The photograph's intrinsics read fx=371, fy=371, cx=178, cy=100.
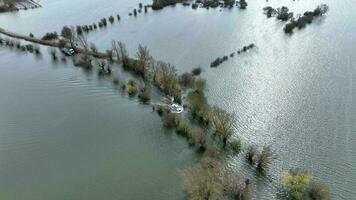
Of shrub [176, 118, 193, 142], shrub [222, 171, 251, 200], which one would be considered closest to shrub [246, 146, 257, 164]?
shrub [222, 171, 251, 200]

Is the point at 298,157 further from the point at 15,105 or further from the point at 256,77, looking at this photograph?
the point at 15,105

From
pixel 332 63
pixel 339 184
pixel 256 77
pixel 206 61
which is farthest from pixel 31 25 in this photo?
pixel 339 184

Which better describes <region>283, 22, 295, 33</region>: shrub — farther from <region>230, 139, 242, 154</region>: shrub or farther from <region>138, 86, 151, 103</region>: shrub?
<region>230, 139, 242, 154</region>: shrub

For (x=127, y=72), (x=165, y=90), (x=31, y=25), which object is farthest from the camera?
(x=31, y=25)

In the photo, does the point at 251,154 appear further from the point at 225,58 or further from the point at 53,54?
the point at 53,54

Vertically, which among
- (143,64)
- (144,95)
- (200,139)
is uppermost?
(143,64)

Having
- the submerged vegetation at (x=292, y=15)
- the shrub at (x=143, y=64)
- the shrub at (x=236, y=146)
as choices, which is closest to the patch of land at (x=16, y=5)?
the shrub at (x=143, y=64)

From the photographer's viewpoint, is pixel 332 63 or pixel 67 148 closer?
pixel 67 148

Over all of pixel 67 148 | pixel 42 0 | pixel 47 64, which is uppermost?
pixel 42 0

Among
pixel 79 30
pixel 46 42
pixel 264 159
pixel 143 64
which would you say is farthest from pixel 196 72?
pixel 46 42
